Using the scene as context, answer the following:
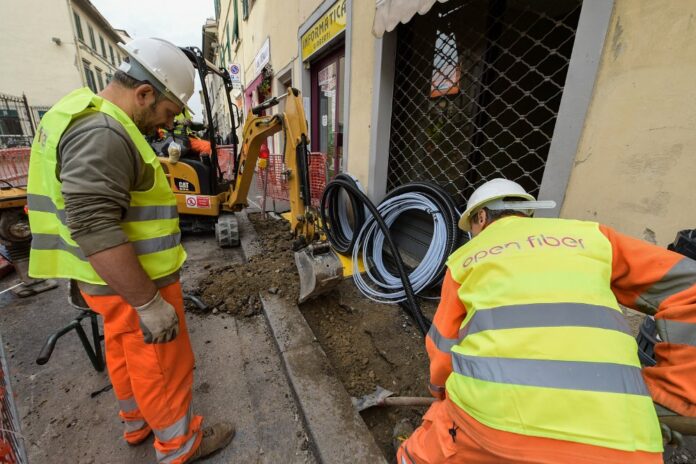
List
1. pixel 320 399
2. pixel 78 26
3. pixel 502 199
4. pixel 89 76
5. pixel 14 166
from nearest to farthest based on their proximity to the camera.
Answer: pixel 502 199 → pixel 320 399 → pixel 14 166 → pixel 78 26 → pixel 89 76

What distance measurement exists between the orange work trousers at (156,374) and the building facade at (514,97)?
2.55m

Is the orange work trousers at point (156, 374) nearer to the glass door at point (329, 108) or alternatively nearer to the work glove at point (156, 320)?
the work glove at point (156, 320)

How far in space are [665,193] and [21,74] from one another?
90.7 ft

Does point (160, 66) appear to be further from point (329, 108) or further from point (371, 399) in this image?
point (329, 108)

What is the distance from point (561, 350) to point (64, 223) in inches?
75.0

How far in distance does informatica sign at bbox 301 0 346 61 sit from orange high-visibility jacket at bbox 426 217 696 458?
4.24m

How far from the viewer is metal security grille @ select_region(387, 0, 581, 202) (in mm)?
2697

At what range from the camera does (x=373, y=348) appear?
7.91 ft

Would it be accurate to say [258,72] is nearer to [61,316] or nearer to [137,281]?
[61,316]

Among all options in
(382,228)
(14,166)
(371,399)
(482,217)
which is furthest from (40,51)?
(482,217)

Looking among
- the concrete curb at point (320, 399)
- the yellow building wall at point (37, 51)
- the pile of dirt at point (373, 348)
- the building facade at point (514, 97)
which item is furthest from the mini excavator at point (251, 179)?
the yellow building wall at point (37, 51)

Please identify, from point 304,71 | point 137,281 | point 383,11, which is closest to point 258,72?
point 304,71

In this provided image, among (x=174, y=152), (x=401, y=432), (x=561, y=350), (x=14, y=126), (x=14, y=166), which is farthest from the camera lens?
(x=14, y=126)

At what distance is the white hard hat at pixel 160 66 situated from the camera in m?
1.32
